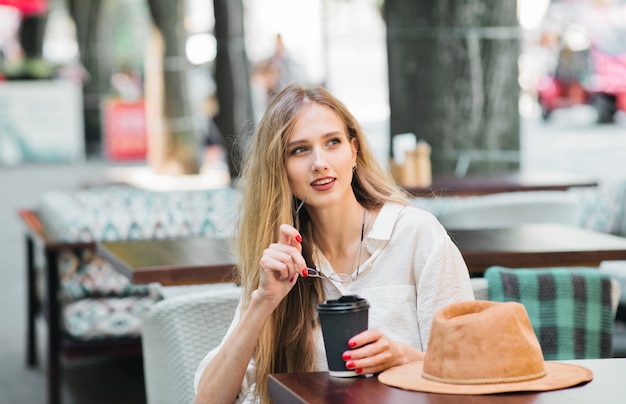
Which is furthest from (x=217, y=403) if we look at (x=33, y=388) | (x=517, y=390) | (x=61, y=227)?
(x=33, y=388)

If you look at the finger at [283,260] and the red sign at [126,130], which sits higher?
the red sign at [126,130]

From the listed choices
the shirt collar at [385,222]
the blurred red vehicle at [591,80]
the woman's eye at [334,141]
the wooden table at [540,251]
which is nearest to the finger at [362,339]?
the shirt collar at [385,222]

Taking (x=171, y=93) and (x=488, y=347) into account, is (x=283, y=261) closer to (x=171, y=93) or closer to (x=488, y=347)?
(x=488, y=347)

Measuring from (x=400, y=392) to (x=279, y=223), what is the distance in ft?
2.35

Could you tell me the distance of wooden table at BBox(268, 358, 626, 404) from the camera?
2.00m

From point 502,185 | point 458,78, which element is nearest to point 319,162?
point 502,185

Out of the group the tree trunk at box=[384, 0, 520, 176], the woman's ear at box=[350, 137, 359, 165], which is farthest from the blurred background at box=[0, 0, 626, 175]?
the woman's ear at box=[350, 137, 359, 165]

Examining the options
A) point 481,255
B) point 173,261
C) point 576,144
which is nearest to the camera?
point 481,255

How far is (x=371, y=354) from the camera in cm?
220

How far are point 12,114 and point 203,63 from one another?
18.4ft

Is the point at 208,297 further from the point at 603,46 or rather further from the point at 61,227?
the point at 603,46

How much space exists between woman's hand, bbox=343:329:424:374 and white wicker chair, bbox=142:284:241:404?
1.21m

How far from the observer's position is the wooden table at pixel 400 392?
2.00 metres

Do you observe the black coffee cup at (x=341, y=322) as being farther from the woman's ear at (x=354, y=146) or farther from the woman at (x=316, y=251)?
the woman's ear at (x=354, y=146)
